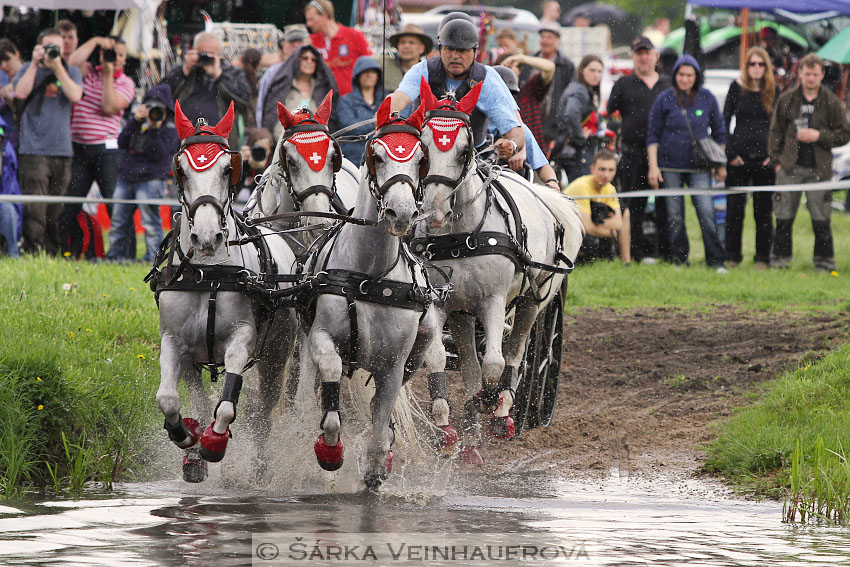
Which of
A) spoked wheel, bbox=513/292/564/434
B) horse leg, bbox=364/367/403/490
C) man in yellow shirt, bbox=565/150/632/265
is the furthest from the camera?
man in yellow shirt, bbox=565/150/632/265

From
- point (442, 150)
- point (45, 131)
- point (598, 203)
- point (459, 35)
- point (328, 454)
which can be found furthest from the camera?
point (598, 203)

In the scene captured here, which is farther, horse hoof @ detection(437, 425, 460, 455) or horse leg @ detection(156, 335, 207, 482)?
horse hoof @ detection(437, 425, 460, 455)

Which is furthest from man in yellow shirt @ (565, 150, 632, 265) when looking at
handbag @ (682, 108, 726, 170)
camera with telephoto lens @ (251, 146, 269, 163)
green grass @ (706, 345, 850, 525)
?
green grass @ (706, 345, 850, 525)

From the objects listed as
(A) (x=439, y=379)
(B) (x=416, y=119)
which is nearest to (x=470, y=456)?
(A) (x=439, y=379)

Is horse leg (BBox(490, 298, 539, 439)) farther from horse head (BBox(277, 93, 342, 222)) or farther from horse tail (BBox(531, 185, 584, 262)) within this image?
horse head (BBox(277, 93, 342, 222))

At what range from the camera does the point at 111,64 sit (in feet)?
44.4

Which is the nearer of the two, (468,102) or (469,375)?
(468,102)

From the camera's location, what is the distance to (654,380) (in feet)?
35.4

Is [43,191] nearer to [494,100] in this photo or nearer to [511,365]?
[494,100]

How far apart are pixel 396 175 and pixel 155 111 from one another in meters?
7.25

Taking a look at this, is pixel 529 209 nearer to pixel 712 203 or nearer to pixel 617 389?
pixel 617 389

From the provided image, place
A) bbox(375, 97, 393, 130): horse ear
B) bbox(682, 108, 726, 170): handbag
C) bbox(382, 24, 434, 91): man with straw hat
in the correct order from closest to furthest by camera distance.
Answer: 1. bbox(375, 97, 393, 130): horse ear
2. bbox(382, 24, 434, 91): man with straw hat
3. bbox(682, 108, 726, 170): handbag

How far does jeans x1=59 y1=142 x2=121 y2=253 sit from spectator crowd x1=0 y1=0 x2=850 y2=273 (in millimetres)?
14

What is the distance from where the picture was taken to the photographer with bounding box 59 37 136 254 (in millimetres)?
13645
